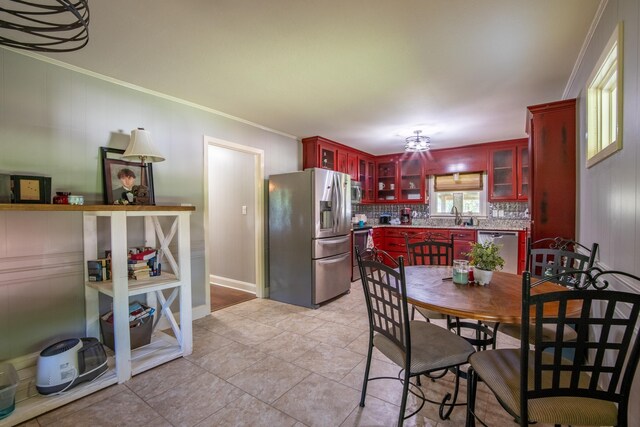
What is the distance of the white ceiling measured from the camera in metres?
1.76

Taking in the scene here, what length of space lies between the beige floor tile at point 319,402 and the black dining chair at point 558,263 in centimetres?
112

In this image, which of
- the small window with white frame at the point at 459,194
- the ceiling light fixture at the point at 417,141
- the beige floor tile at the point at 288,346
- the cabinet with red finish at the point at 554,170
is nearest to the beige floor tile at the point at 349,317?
the beige floor tile at the point at 288,346

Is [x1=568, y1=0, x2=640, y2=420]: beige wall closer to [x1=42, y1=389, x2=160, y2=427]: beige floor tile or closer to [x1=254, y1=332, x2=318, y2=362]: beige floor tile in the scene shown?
[x1=254, y1=332, x2=318, y2=362]: beige floor tile

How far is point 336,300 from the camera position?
13.1ft

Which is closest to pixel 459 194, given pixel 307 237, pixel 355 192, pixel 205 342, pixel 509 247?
pixel 509 247

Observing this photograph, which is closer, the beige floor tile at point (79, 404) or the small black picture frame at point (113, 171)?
the beige floor tile at point (79, 404)

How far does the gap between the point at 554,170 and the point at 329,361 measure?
2.56 meters

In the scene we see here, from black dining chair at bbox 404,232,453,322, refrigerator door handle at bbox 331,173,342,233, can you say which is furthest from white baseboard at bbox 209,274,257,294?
black dining chair at bbox 404,232,453,322

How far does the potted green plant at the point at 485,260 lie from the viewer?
1.84 metres

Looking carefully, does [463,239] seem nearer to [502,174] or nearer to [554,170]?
[502,174]

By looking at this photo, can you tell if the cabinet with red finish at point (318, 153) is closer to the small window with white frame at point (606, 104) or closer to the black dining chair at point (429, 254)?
the black dining chair at point (429, 254)

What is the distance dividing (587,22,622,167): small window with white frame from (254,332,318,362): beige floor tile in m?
2.52

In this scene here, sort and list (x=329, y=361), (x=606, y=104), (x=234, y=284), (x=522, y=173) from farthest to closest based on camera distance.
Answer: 1. (x=522, y=173)
2. (x=234, y=284)
3. (x=329, y=361)
4. (x=606, y=104)

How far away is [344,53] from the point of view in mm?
2223
